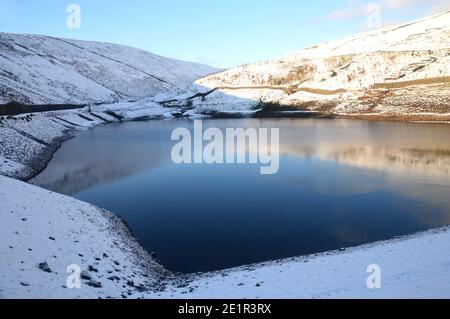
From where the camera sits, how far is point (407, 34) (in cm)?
13012

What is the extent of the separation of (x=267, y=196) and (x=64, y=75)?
13302cm

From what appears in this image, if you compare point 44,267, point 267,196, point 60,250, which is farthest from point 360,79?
point 44,267

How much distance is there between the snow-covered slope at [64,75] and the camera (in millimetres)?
111500

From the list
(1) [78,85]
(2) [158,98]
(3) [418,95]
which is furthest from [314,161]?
(1) [78,85]

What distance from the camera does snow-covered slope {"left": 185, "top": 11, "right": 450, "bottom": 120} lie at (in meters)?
85.8

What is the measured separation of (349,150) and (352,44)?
101 meters

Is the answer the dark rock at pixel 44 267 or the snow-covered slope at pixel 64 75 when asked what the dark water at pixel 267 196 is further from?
the snow-covered slope at pixel 64 75

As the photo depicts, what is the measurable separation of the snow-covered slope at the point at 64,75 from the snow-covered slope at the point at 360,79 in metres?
40.7

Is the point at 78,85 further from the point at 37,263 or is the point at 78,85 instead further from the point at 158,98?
the point at 37,263

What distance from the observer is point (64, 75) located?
143 metres

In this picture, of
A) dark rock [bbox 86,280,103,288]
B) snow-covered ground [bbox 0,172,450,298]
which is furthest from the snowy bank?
dark rock [bbox 86,280,103,288]

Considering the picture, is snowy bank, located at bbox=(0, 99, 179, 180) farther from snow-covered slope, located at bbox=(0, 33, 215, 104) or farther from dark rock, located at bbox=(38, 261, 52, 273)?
dark rock, located at bbox=(38, 261, 52, 273)

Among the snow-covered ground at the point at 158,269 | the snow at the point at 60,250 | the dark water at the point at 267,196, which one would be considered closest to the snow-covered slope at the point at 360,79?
the dark water at the point at 267,196

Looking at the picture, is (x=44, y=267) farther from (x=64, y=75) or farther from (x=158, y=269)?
(x=64, y=75)
